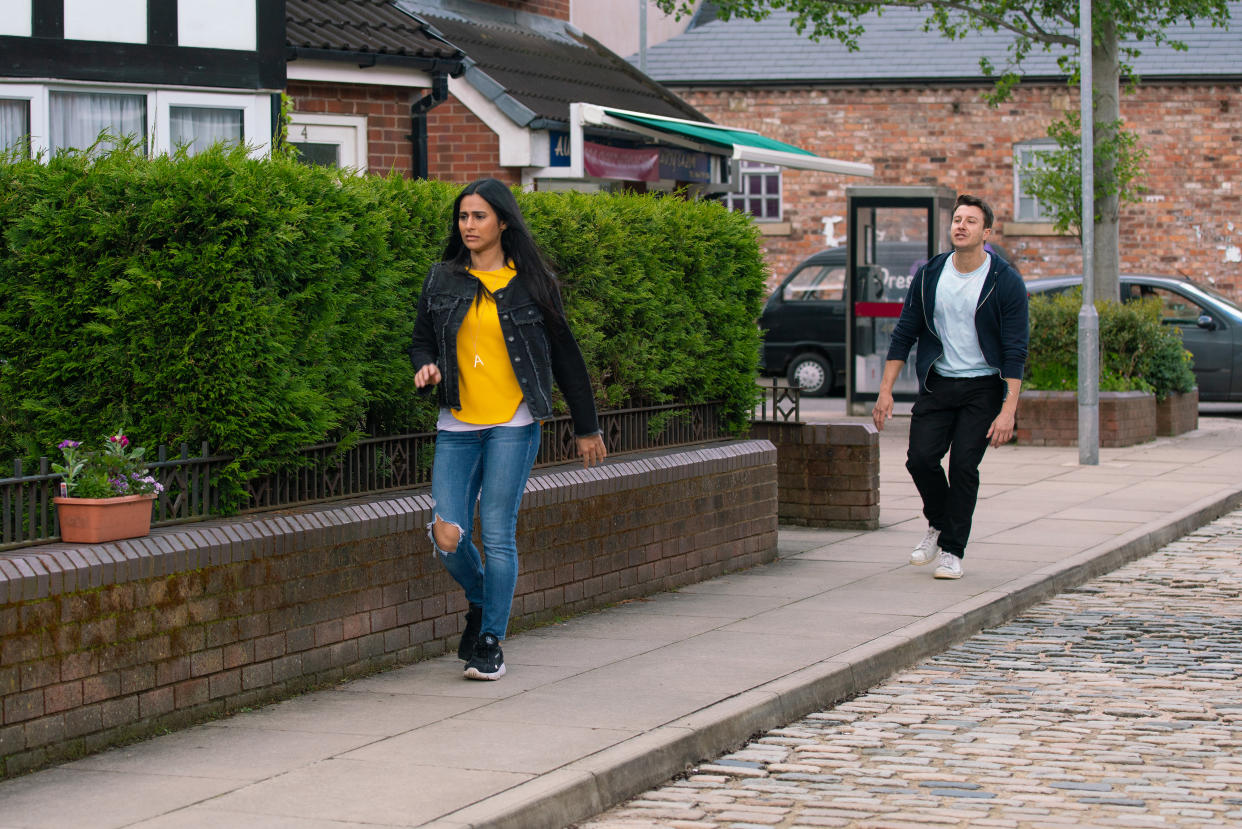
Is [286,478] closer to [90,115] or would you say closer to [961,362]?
[961,362]

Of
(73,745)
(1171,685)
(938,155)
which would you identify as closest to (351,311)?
(73,745)

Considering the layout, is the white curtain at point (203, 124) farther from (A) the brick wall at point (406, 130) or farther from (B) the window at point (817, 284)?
(B) the window at point (817, 284)

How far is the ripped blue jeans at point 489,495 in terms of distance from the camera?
6.92 meters

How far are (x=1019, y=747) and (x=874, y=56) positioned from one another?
27846 mm

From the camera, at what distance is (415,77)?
53.4ft

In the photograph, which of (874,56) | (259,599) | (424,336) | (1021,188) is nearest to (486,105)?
(424,336)

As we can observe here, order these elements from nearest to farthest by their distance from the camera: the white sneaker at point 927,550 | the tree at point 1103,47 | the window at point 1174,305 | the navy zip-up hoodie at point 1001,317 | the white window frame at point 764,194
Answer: the navy zip-up hoodie at point 1001,317 < the white sneaker at point 927,550 < the tree at point 1103,47 < the window at point 1174,305 < the white window frame at point 764,194

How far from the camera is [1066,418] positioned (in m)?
18.2

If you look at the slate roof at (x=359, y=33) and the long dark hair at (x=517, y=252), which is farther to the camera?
the slate roof at (x=359, y=33)

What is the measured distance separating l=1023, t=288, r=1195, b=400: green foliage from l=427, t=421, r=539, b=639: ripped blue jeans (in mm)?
12545

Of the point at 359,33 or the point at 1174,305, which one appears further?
the point at 1174,305

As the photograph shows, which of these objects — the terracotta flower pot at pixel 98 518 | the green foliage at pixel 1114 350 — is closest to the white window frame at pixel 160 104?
the terracotta flower pot at pixel 98 518

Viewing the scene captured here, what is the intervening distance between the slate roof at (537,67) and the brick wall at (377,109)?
111 cm

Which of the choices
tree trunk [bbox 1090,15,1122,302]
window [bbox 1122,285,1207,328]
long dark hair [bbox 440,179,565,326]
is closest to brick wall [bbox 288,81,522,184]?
tree trunk [bbox 1090,15,1122,302]
